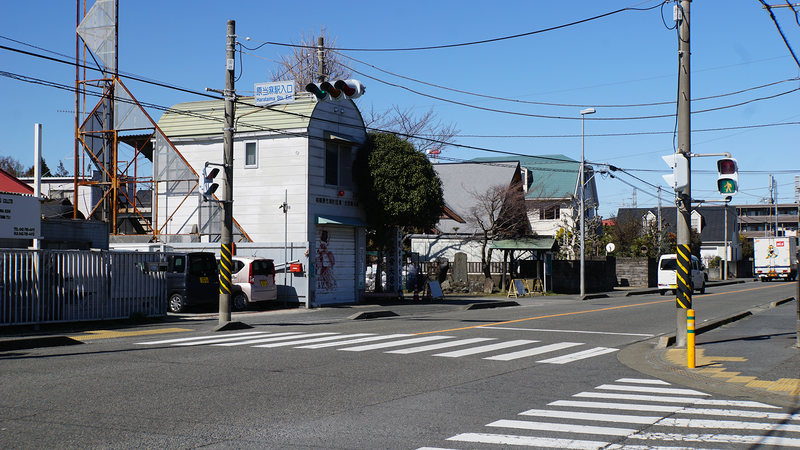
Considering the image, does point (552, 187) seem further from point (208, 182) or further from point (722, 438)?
point (722, 438)

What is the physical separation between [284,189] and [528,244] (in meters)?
15.4

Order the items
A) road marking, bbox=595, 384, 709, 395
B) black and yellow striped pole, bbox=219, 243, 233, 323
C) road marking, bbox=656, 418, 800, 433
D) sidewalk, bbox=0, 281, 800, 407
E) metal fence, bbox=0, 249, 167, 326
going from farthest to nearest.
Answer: black and yellow striped pole, bbox=219, 243, 233, 323 → metal fence, bbox=0, 249, 167, 326 → sidewalk, bbox=0, 281, 800, 407 → road marking, bbox=595, 384, 709, 395 → road marking, bbox=656, 418, 800, 433

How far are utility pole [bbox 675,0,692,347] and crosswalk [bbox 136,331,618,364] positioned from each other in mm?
1811

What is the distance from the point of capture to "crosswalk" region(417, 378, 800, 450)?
6355 mm

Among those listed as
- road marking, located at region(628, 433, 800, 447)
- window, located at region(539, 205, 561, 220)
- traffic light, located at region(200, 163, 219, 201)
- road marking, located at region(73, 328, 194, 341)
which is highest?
window, located at region(539, 205, 561, 220)

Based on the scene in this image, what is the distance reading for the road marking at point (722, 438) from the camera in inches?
253

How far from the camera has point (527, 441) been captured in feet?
21.0

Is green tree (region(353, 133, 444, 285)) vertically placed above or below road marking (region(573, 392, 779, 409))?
above

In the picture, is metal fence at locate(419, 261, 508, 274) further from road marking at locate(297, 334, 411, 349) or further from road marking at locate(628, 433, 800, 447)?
road marking at locate(628, 433, 800, 447)

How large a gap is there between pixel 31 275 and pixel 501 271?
27857mm

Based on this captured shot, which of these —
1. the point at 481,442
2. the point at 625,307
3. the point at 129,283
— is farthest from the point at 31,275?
the point at 625,307

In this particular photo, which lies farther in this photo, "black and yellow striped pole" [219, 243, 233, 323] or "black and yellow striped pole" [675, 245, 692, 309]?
"black and yellow striped pole" [219, 243, 233, 323]

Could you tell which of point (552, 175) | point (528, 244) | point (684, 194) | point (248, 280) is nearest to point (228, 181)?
point (248, 280)

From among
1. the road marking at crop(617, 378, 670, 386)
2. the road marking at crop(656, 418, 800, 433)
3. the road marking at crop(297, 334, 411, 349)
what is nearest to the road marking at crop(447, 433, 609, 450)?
the road marking at crop(656, 418, 800, 433)
